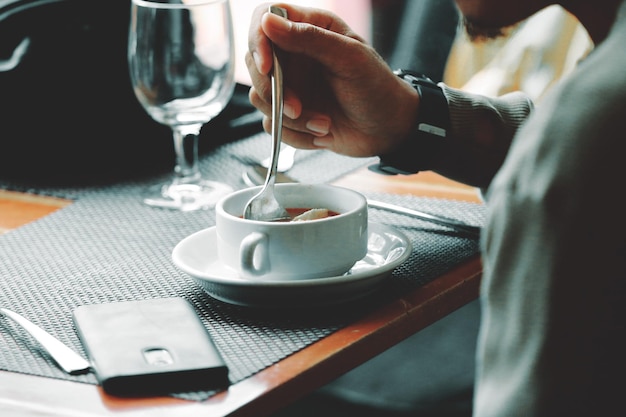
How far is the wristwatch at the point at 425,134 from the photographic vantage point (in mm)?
1047

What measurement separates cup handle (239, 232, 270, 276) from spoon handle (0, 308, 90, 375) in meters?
0.15

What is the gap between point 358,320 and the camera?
0.76 metres

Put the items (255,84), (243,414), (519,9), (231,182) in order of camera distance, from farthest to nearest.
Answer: (231,182), (255,84), (519,9), (243,414)

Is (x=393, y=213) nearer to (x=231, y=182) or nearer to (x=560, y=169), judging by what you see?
(x=231, y=182)

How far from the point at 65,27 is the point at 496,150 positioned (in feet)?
1.96

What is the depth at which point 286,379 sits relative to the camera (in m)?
0.67

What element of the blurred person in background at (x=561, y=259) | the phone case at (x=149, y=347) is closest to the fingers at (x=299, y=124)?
the phone case at (x=149, y=347)

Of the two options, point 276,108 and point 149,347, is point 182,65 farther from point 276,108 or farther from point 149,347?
point 149,347

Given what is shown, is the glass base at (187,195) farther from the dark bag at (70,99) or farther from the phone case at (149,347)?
the phone case at (149,347)

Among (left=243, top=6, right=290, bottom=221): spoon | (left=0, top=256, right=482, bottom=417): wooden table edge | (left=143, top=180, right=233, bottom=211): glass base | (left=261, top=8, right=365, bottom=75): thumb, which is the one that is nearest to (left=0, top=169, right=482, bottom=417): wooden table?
(left=0, top=256, right=482, bottom=417): wooden table edge

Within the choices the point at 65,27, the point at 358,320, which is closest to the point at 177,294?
the point at 358,320

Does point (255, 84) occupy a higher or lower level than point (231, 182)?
higher

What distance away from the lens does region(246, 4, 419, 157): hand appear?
3.04 ft

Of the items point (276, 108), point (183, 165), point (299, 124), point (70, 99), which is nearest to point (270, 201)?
point (276, 108)
